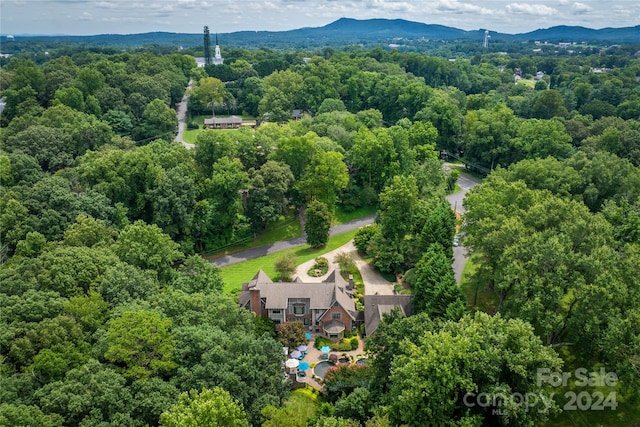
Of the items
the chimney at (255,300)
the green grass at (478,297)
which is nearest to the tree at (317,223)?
the chimney at (255,300)

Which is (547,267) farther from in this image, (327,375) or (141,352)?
(141,352)

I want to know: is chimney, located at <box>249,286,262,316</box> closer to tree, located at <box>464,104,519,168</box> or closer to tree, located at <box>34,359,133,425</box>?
tree, located at <box>34,359,133,425</box>

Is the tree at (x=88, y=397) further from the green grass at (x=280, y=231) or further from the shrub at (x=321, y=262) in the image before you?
the green grass at (x=280, y=231)

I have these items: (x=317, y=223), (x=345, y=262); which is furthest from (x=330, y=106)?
(x=345, y=262)

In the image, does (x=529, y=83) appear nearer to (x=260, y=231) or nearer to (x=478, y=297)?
(x=260, y=231)

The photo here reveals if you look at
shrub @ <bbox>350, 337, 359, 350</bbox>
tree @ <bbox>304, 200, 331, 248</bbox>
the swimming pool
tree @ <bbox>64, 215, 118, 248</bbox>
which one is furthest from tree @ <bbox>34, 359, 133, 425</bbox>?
tree @ <bbox>304, 200, 331, 248</bbox>

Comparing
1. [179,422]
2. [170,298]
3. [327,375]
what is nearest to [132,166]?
[170,298]
